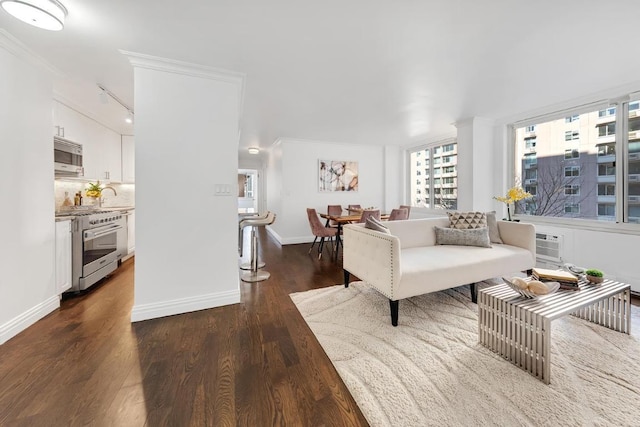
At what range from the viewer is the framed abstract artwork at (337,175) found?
5.84 m

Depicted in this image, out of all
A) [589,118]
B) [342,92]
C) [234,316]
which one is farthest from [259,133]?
[589,118]

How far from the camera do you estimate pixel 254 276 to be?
10.9 ft

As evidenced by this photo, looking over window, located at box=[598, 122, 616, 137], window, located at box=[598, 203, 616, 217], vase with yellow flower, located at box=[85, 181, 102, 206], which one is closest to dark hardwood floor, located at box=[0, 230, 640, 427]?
vase with yellow flower, located at box=[85, 181, 102, 206]

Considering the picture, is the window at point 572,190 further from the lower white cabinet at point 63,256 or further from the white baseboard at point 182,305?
the lower white cabinet at point 63,256

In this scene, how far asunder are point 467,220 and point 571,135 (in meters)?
2.11

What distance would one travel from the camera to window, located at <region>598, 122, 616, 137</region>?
3.09 meters

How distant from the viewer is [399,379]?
1474 mm

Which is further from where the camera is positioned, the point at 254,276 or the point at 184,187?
the point at 254,276

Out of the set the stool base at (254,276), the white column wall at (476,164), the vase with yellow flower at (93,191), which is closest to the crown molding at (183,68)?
the stool base at (254,276)

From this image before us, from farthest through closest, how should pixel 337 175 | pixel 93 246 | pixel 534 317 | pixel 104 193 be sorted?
pixel 337 175, pixel 104 193, pixel 93 246, pixel 534 317

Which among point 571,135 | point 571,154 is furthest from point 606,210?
point 571,135

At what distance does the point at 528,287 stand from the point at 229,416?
75.8 inches

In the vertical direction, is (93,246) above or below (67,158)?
below

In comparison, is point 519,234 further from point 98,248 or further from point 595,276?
point 98,248
